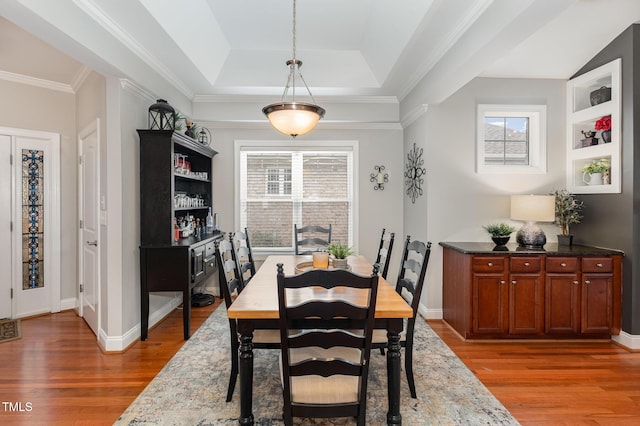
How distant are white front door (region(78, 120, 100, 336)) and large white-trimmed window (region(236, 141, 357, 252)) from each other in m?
1.96

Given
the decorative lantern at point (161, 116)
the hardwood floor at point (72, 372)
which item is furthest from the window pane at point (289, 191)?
the hardwood floor at point (72, 372)

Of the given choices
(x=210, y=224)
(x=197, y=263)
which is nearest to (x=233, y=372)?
(x=197, y=263)

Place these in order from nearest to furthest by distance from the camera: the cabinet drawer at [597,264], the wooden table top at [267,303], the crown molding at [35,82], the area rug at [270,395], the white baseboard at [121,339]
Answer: the wooden table top at [267,303], the area rug at [270,395], the white baseboard at [121,339], the cabinet drawer at [597,264], the crown molding at [35,82]

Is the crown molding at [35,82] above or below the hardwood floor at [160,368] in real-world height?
above

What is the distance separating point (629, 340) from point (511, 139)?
2.34 meters

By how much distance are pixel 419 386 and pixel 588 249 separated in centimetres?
240

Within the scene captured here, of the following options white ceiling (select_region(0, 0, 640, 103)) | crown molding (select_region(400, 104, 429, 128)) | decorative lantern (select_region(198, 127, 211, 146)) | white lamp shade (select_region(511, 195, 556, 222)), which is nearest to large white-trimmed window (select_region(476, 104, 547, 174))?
white ceiling (select_region(0, 0, 640, 103))

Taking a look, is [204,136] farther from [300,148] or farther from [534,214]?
[534,214]

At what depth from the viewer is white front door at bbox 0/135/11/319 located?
12.9ft

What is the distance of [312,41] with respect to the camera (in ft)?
12.8

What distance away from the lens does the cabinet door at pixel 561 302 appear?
3.46m

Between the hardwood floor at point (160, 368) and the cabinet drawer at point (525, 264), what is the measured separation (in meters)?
0.74

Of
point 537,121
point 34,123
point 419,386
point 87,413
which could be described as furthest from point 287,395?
point 34,123

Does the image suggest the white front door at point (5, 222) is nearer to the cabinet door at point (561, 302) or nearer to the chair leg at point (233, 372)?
the chair leg at point (233, 372)
